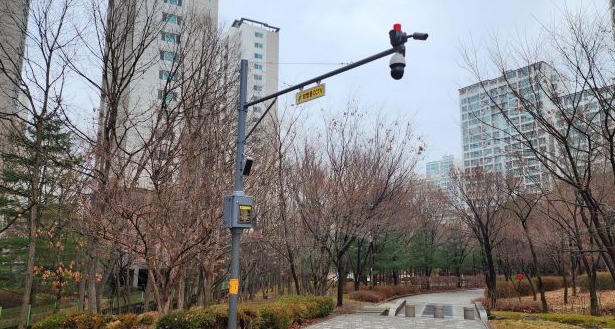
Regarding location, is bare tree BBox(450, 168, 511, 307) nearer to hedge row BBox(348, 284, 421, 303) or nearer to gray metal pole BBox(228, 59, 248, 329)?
hedge row BBox(348, 284, 421, 303)

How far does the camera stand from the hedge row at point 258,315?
408 inches

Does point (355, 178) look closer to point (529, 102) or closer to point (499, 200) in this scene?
point (529, 102)

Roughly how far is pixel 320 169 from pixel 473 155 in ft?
38.8

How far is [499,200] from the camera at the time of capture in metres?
26.3

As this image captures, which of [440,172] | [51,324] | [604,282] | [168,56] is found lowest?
[604,282]

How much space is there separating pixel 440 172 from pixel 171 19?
122ft

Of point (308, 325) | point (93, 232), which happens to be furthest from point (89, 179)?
point (308, 325)

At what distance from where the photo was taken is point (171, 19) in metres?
14.4

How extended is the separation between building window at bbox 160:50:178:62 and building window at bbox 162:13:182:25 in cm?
91

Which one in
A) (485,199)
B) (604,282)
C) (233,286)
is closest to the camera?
(233,286)

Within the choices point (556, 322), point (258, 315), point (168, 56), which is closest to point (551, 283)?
point (556, 322)

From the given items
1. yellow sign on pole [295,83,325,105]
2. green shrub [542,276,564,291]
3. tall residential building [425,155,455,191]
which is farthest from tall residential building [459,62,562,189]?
green shrub [542,276,564,291]

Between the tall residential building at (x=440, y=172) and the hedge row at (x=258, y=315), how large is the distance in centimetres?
1730

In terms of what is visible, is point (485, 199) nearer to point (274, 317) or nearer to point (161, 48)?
A: point (274, 317)
